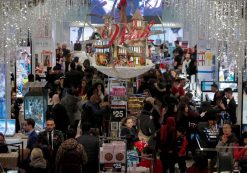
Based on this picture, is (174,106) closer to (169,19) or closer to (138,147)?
(138,147)

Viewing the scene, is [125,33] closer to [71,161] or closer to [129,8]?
[71,161]

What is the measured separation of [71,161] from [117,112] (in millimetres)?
4183

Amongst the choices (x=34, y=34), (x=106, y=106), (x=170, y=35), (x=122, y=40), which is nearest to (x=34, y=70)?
(x=34, y=34)

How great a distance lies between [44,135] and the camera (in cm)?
999

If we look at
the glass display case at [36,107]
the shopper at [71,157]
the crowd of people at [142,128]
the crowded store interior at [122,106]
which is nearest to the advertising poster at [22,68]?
the crowded store interior at [122,106]

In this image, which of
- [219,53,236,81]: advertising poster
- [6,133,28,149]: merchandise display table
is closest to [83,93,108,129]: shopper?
[6,133,28,149]: merchandise display table

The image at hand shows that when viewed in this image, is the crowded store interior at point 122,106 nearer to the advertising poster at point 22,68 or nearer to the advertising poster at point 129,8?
the advertising poster at point 22,68

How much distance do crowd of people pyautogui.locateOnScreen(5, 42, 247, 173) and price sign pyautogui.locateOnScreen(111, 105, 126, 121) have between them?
0.19 meters

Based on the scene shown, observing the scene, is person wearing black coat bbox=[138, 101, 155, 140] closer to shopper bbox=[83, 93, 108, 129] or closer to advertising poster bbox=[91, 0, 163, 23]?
shopper bbox=[83, 93, 108, 129]

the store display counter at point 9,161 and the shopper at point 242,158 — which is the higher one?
the shopper at point 242,158

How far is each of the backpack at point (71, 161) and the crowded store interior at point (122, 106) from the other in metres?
0.01

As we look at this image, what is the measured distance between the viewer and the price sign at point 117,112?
1323 cm

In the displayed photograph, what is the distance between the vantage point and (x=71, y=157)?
9125mm

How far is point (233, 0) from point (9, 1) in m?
4.21
